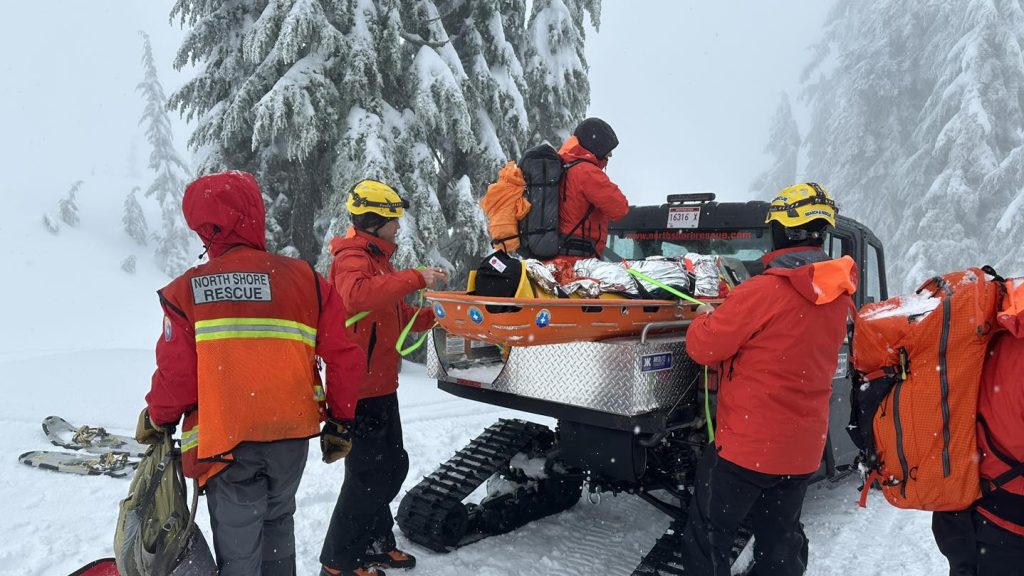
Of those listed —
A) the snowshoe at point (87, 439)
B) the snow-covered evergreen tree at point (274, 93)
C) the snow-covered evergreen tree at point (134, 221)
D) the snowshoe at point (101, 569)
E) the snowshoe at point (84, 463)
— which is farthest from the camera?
the snow-covered evergreen tree at point (134, 221)

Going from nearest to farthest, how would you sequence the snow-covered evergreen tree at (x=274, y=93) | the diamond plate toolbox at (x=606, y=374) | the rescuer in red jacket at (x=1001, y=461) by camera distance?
the rescuer in red jacket at (x=1001, y=461) → the diamond plate toolbox at (x=606, y=374) → the snow-covered evergreen tree at (x=274, y=93)

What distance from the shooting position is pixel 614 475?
340cm

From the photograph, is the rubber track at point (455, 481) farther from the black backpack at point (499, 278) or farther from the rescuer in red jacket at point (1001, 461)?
the rescuer in red jacket at point (1001, 461)

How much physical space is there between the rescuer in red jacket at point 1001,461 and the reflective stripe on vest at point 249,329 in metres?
2.30

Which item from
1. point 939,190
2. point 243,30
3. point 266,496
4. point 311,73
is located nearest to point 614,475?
point 266,496

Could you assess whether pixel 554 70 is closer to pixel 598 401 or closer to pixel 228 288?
pixel 598 401

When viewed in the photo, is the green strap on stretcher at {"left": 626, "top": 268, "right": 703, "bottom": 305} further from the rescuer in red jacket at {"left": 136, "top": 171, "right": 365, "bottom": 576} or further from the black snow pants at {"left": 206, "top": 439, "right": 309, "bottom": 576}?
the black snow pants at {"left": 206, "top": 439, "right": 309, "bottom": 576}

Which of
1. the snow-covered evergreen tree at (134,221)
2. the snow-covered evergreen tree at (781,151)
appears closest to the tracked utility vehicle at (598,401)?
the snow-covered evergreen tree at (134,221)

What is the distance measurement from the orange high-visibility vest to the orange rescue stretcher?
1011mm

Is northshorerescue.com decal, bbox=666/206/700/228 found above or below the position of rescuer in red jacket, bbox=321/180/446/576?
above

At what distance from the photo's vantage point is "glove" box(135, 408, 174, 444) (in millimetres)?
2510

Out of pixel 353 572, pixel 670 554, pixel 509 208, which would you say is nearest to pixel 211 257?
pixel 353 572

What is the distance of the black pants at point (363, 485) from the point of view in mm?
3551

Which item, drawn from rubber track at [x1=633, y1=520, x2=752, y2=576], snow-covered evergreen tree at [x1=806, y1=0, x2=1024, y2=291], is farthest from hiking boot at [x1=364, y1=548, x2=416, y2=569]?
snow-covered evergreen tree at [x1=806, y1=0, x2=1024, y2=291]
